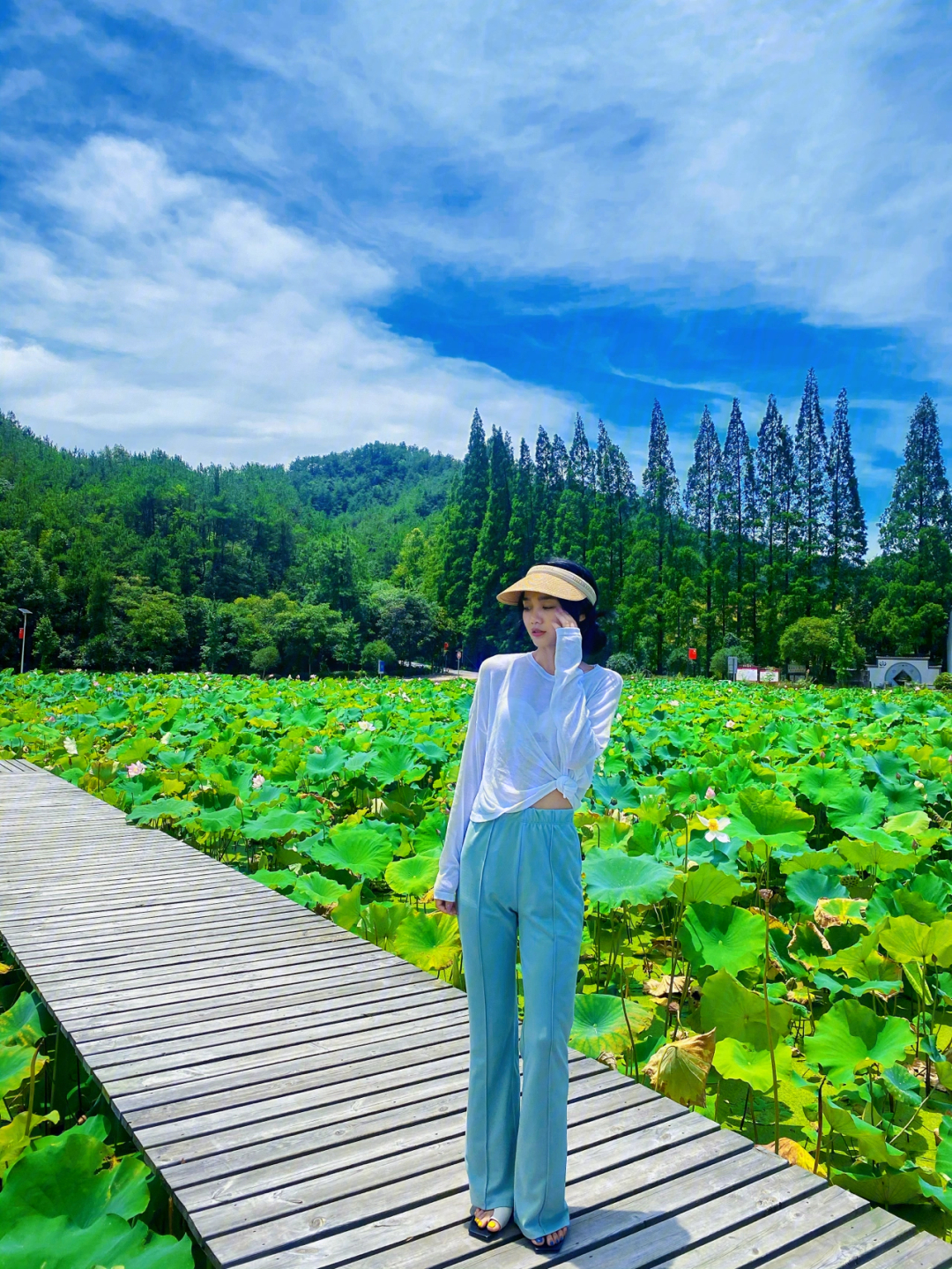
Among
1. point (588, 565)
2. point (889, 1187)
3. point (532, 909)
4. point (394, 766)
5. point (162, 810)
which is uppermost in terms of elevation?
point (588, 565)

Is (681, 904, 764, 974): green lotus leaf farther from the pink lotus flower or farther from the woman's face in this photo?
the woman's face

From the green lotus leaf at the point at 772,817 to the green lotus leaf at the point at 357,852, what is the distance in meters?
1.41

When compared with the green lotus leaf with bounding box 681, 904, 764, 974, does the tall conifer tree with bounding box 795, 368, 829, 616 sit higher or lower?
higher

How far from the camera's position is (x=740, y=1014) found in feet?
7.59

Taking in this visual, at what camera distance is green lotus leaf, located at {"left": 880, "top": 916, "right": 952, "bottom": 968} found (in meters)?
2.40

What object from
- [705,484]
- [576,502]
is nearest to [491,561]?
[576,502]

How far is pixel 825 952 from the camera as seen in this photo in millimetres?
2965

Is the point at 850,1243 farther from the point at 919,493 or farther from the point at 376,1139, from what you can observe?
the point at 919,493

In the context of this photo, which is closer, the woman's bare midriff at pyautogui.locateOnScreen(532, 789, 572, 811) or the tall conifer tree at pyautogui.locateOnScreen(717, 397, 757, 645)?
the woman's bare midriff at pyautogui.locateOnScreen(532, 789, 572, 811)

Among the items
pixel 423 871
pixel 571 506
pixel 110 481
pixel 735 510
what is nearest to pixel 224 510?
pixel 110 481

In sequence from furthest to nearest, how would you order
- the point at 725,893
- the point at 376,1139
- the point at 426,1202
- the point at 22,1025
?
1. the point at 725,893
2. the point at 22,1025
3. the point at 376,1139
4. the point at 426,1202

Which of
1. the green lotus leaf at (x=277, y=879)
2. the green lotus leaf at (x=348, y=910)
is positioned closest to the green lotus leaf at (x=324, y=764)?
the green lotus leaf at (x=277, y=879)

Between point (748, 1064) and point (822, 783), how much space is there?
8.82ft

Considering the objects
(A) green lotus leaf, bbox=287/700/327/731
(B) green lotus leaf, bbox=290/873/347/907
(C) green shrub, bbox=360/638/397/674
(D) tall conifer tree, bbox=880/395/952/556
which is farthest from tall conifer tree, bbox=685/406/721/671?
(B) green lotus leaf, bbox=290/873/347/907
